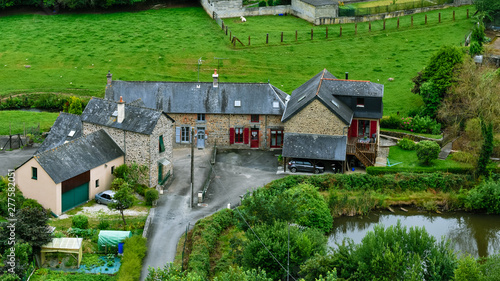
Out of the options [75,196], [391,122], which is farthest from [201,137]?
→ [391,122]

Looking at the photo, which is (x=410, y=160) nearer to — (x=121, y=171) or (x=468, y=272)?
(x=121, y=171)

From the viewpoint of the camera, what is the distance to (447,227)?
1905 inches

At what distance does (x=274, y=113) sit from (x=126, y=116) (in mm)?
11931

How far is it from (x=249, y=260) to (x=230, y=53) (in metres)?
39.3

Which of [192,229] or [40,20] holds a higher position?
[40,20]

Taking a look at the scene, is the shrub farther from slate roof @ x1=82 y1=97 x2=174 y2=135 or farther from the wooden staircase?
slate roof @ x1=82 y1=97 x2=174 y2=135

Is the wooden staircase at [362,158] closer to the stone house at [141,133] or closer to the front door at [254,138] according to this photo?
the front door at [254,138]

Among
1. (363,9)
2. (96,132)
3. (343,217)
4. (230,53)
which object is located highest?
(363,9)

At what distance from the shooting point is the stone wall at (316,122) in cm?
5359

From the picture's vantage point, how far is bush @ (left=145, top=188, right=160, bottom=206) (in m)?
47.4

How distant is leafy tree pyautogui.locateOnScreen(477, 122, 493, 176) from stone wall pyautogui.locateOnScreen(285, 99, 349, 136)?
31.3 feet

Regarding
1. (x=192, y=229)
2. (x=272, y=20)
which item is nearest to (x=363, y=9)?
(x=272, y=20)

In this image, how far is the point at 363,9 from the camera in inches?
3216

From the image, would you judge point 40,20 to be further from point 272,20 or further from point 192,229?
point 192,229
